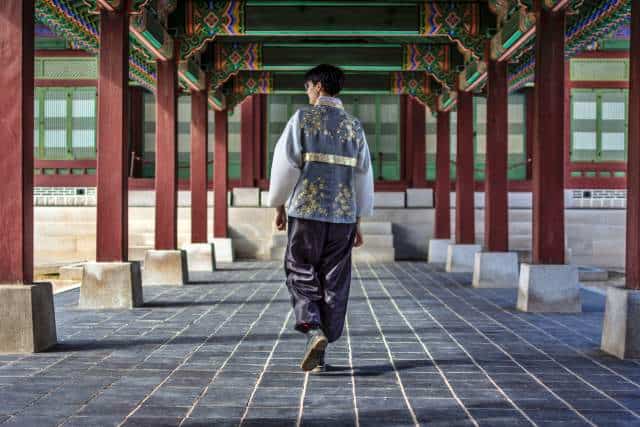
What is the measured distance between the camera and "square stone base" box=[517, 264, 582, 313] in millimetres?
7641

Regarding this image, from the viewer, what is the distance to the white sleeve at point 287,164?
4.60m

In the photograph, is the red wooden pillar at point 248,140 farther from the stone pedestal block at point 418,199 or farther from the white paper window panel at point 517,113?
the white paper window panel at point 517,113

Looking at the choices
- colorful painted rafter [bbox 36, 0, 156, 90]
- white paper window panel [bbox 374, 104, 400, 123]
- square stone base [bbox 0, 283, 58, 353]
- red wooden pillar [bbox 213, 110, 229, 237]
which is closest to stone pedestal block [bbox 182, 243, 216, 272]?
red wooden pillar [bbox 213, 110, 229, 237]

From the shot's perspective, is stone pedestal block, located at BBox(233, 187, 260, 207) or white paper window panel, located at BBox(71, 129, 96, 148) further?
white paper window panel, located at BBox(71, 129, 96, 148)

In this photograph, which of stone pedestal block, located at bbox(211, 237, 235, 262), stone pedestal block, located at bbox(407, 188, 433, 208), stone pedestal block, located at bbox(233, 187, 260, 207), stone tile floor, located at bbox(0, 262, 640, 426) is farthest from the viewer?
stone pedestal block, located at bbox(233, 187, 260, 207)

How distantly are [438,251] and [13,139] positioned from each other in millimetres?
11679

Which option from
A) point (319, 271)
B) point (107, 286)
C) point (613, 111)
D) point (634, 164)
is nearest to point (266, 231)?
point (613, 111)

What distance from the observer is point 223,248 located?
15.8 m

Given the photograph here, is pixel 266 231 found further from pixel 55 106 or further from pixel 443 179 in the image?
pixel 55 106

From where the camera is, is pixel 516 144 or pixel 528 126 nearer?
pixel 528 126

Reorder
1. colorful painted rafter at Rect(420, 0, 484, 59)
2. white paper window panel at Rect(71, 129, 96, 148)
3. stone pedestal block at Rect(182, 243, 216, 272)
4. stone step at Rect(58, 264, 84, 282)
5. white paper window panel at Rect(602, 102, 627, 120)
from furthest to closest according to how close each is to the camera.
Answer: white paper window panel at Rect(71, 129, 96, 148) < white paper window panel at Rect(602, 102, 627, 120) < stone pedestal block at Rect(182, 243, 216, 272) < stone step at Rect(58, 264, 84, 282) < colorful painted rafter at Rect(420, 0, 484, 59)

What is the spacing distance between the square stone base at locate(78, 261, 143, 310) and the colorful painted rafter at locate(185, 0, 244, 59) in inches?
153

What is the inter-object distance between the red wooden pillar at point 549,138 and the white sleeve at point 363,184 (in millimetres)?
3472

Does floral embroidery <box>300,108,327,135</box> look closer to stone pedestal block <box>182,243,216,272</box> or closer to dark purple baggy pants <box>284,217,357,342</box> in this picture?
dark purple baggy pants <box>284,217,357,342</box>
